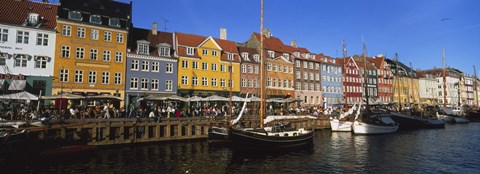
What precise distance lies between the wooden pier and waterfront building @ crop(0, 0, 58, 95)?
13.6 metres

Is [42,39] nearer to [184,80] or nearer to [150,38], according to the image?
[150,38]

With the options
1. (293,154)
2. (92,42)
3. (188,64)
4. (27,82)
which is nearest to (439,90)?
(188,64)

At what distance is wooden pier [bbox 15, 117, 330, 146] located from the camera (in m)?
25.8

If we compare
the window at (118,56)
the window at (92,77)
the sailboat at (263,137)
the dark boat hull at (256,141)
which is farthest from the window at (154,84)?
the dark boat hull at (256,141)

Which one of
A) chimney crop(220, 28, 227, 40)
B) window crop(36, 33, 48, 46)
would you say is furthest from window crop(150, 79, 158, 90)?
chimney crop(220, 28, 227, 40)

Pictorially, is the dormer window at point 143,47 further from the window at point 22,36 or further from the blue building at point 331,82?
the blue building at point 331,82

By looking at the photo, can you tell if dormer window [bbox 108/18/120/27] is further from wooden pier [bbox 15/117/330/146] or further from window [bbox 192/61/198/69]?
wooden pier [bbox 15/117/330/146]

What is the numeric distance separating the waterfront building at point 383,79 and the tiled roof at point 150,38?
64505mm

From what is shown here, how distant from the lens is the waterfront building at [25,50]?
121ft

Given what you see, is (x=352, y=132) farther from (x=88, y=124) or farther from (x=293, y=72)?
(x=88, y=124)

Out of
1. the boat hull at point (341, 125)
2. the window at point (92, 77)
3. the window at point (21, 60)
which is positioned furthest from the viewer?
the boat hull at point (341, 125)

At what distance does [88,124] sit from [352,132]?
107 feet

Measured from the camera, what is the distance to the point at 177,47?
49.6 m

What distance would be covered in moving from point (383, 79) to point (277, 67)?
4468 centimetres
